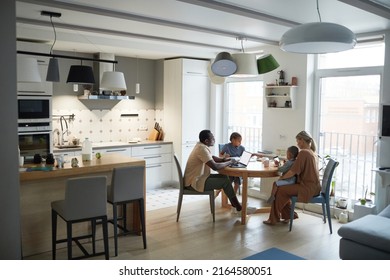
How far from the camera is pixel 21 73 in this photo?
13.0ft

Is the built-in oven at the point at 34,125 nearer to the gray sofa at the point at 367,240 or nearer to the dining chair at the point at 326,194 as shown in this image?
the dining chair at the point at 326,194

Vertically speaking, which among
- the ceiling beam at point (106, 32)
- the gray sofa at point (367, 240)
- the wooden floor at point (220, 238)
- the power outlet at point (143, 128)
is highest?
the ceiling beam at point (106, 32)

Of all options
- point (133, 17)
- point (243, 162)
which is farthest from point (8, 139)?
point (243, 162)

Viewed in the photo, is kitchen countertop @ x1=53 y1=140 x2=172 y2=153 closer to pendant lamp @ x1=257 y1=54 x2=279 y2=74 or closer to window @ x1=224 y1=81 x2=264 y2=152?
window @ x1=224 y1=81 x2=264 y2=152

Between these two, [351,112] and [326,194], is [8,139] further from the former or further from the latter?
[351,112]

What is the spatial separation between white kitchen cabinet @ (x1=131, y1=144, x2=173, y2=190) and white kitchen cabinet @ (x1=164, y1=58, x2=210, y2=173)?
0.50ft

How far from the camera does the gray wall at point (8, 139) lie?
2.94m

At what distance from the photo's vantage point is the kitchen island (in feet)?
12.6

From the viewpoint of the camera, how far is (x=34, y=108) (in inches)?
214

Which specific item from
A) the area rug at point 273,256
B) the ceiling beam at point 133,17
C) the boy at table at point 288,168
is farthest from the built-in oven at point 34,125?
the area rug at point 273,256

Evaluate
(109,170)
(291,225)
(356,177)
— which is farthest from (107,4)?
(356,177)

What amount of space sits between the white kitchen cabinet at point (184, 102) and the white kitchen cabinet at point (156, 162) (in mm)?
152

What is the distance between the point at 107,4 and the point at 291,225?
3.30 metres

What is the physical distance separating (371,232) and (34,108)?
4425 millimetres
